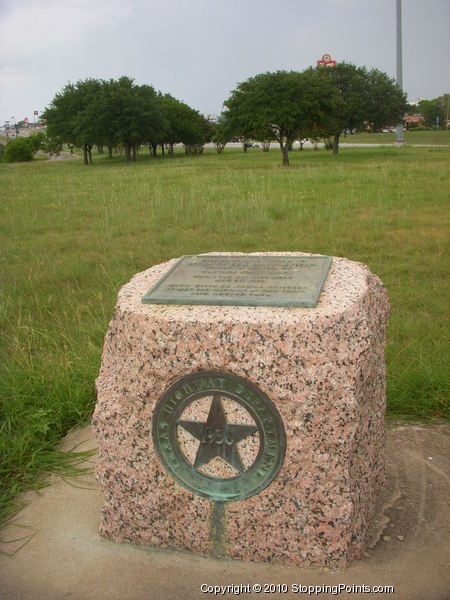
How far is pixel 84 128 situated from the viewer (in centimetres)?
2703

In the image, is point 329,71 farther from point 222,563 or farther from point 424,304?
point 222,563

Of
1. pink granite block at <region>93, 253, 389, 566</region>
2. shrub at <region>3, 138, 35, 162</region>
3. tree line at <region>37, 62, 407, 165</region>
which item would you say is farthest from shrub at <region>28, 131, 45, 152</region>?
pink granite block at <region>93, 253, 389, 566</region>

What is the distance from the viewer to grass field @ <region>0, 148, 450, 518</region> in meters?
3.66

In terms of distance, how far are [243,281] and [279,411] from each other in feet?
2.11

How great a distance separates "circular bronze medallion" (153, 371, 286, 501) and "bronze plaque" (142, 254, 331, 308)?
35 cm

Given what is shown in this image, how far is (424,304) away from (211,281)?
3.09 metres

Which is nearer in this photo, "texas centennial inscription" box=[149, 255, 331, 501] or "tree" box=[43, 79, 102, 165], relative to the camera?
"texas centennial inscription" box=[149, 255, 331, 501]

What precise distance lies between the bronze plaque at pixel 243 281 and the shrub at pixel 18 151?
43744 mm

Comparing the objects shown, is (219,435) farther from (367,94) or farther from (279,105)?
(367,94)

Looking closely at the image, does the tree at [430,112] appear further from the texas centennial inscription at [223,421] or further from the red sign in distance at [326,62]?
the texas centennial inscription at [223,421]

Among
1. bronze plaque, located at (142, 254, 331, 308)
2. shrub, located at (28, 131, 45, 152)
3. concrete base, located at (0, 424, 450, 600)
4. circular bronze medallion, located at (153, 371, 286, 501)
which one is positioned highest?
shrub, located at (28, 131, 45, 152)

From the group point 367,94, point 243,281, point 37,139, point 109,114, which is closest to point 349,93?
point 367,94

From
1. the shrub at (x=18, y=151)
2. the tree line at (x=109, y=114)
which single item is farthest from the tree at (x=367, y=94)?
the shrub at (x=18, y=151)

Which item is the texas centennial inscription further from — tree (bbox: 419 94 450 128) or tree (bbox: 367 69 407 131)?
tree (bbox: 419 94 450 128)
